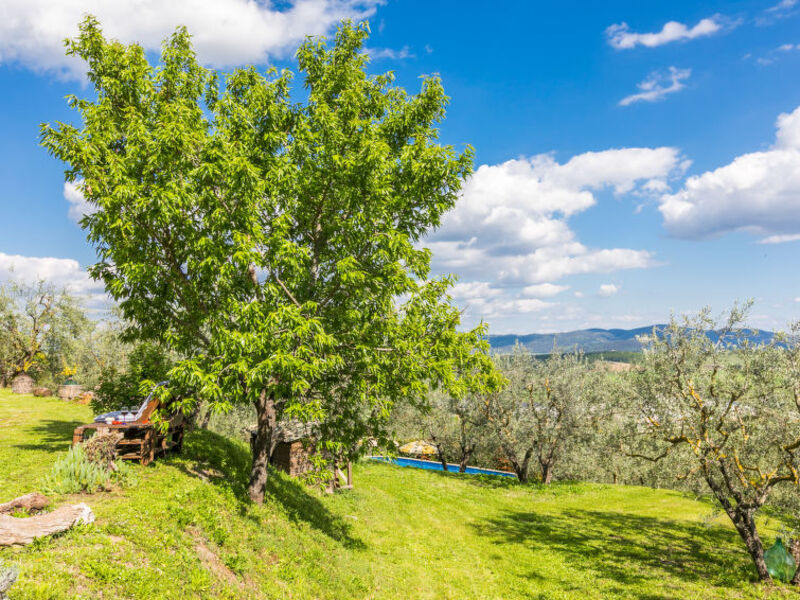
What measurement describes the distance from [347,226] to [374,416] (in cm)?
681

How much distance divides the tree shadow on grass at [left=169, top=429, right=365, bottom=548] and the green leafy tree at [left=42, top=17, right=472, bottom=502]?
4.66ft

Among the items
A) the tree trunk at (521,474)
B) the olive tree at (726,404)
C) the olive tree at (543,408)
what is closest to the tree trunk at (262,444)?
the olive tree at (726,404)

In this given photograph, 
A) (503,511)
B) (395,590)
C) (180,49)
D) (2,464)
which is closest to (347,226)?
(180,49)

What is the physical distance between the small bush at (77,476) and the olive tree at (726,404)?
19510 mm

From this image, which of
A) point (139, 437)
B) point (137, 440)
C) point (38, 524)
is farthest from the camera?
point (139, 437)

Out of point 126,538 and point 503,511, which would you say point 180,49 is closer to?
point 126,538

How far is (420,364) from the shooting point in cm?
1410

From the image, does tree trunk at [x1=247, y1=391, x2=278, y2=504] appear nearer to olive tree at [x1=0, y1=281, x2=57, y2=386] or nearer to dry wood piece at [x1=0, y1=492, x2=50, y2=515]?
dry wood piece at [x1=0, y1=492, x2=50, y2=515]

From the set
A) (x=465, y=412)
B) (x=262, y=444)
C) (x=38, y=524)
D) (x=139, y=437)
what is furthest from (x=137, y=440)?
(x=465, y=412)

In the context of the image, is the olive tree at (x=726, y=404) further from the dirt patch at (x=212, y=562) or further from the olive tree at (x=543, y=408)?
Answer: the olive tree at (x=543, y=408)

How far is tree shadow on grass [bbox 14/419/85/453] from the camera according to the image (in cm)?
1753

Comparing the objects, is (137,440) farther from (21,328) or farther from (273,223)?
(21,328)

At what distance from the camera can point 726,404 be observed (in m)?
17.4

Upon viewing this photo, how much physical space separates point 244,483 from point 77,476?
6.00 meters
